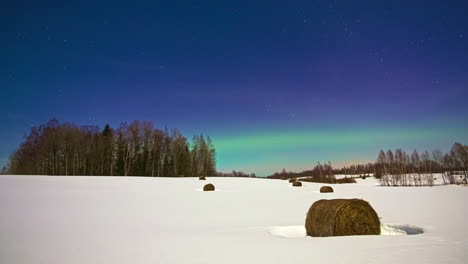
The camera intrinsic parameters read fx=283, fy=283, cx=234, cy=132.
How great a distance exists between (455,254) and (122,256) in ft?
21.5

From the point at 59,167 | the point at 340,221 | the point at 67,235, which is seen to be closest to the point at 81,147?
the point at 59,167

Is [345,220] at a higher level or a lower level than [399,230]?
higher

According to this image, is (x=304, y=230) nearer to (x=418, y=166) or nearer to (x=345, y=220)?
(x=345, y=220)

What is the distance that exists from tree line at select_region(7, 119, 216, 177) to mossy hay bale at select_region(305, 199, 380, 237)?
5524 centimetres

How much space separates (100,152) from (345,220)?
202ft

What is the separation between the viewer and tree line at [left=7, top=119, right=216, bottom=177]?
2229 inches

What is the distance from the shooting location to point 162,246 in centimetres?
667

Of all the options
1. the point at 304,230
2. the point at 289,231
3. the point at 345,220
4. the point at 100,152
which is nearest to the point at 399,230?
the point at 345,220

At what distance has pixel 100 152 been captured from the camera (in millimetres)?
61000

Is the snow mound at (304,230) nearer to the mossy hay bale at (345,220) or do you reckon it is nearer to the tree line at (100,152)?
the mossy hay bale at (345,220)

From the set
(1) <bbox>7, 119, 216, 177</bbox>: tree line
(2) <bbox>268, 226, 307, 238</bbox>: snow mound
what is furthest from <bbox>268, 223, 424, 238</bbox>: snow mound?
(1) <bbox>7, 119, 216, 177</bbox>: tree line

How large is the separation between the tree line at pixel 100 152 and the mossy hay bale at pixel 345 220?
55.2 meters

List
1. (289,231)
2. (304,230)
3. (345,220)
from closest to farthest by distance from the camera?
1. (345,220)
2. (289,231)
3. (304,230)

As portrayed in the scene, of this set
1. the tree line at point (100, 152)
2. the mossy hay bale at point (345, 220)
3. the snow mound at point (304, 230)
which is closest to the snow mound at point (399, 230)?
the snow mound at point (304, 230)
